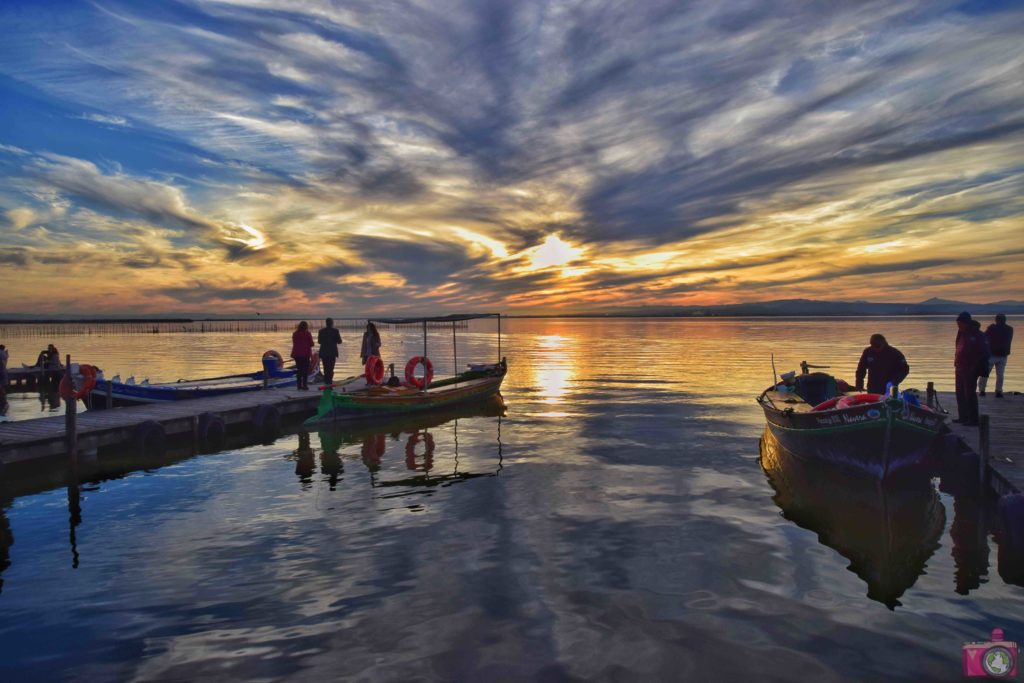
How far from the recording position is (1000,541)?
1041cm

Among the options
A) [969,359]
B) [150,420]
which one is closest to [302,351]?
[150,420]

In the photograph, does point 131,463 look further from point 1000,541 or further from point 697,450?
point 1000,541

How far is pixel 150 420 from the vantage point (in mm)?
18281

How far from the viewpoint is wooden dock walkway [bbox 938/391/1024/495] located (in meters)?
11.2

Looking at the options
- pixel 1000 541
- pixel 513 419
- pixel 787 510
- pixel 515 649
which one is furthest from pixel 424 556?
pixel 513 419

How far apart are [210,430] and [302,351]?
632 cm

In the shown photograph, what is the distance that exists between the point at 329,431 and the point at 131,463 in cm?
631

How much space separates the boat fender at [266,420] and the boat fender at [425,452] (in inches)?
218

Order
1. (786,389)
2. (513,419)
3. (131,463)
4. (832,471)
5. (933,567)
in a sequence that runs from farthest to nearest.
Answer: (513,419)
(786,389)
(131,463)
(832,471)
(933,567)

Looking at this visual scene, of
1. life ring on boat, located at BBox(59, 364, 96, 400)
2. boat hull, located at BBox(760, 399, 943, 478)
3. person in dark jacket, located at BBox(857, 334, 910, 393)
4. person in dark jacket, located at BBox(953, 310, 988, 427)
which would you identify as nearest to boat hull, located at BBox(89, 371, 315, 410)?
life ring on boat, located at BBox(59, 364, 96, 400)

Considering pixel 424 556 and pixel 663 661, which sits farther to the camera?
pixel 424 556

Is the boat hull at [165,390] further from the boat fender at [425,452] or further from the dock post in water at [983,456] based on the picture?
the dock post in water at [983,456]

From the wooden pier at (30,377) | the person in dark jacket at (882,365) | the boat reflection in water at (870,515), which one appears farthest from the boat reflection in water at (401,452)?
the wooden pier at (30,377)

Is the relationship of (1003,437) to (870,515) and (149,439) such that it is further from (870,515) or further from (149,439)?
(149,439)
